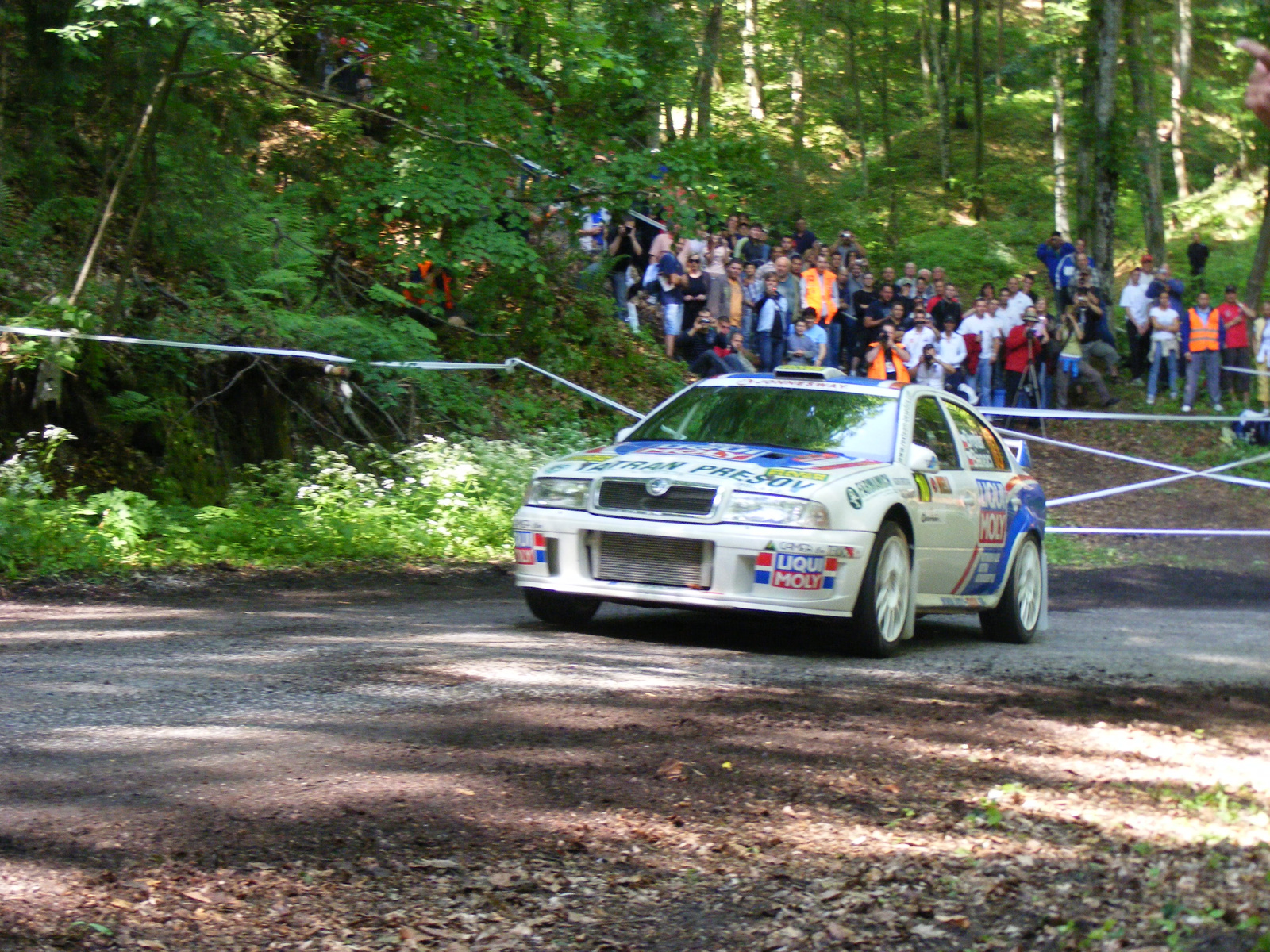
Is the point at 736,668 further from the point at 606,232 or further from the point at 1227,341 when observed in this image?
the point at 1227,341

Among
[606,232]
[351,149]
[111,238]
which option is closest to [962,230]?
[606,232]

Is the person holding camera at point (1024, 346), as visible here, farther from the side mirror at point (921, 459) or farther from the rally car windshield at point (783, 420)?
the side mirror at point (921, 459)

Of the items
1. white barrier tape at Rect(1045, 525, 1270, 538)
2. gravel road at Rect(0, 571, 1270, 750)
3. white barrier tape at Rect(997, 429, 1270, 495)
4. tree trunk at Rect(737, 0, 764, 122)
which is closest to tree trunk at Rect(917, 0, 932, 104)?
tree trunk at Rect(737, 0, 764, 122)

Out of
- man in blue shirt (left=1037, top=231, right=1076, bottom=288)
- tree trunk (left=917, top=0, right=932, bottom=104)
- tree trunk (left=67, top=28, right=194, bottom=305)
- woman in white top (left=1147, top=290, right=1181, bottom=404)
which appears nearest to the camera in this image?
tree trunk (left=67, top=28, right=194, bottom=305)

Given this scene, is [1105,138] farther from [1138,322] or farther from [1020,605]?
[1020,605]

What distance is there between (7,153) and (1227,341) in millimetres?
19132

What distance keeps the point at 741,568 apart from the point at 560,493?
1.33m

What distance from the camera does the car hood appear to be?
28.0ft

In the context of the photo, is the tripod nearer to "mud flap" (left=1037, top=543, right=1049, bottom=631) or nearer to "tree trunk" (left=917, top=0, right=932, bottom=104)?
"mud flap" (left=1037, top=543, right=1049, bottom=631)

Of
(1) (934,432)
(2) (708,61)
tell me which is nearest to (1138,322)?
(2) (708,61)

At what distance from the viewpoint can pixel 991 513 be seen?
10500 mm

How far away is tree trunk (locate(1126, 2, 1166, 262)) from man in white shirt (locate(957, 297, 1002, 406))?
6.82m

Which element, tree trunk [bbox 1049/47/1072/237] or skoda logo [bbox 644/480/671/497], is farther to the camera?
tree trunk [bbox 1049/47/1072/237]

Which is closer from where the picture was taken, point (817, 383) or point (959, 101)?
point (817, 383)
